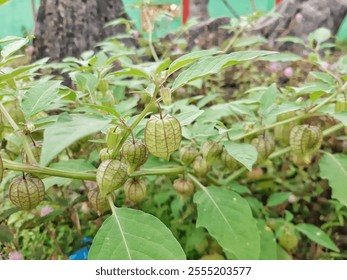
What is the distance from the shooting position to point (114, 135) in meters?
0.73

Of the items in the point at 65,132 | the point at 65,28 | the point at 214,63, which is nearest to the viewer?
the point at 65,132

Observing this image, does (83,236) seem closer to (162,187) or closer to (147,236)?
(162,187)

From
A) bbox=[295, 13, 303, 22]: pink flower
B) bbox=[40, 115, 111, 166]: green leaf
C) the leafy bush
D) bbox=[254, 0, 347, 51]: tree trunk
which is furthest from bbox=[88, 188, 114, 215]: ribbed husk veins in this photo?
bbox=[295, 13, 303, 22]: pink flower

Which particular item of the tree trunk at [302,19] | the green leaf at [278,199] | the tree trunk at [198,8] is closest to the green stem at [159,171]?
the green leaf at [278,199]

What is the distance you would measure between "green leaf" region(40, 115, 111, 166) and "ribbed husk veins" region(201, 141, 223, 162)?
422 mm

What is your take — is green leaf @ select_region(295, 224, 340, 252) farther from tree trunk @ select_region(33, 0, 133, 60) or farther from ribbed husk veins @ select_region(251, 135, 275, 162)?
tree trunk @ select_region(33, 0, 133, 60)

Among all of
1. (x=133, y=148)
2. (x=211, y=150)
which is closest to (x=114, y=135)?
(x=133, y=148)

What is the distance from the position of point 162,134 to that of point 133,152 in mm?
73

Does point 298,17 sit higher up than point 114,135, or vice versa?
point 114,135

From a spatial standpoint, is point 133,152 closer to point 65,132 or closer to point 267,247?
point 65,132

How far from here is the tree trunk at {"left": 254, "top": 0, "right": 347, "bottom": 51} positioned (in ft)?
9.67

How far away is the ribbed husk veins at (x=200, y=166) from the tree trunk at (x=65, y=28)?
175 cm

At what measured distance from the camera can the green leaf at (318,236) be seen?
49.7 inches
